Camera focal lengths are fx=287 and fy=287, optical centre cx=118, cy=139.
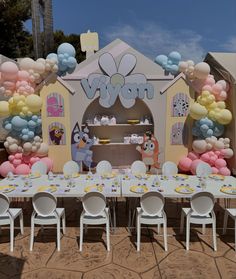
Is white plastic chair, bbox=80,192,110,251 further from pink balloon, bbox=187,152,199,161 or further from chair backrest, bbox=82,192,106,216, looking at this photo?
pink balloon, bbox=187,152,199,161

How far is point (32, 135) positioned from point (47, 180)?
8.59 ft

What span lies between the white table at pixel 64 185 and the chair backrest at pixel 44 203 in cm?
27

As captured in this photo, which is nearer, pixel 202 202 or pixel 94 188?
pixel 202 202

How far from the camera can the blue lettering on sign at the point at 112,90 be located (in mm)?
8367

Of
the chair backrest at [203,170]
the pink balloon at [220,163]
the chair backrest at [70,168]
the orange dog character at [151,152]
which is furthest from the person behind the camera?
the orange dog character at [151,152]

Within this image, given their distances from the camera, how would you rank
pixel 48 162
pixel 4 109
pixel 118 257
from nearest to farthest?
pixel 118 257, pixel 4 109, pixel 48 162

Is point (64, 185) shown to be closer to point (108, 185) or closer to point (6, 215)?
point (108, 185)

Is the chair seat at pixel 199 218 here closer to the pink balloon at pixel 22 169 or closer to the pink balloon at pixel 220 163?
the pink balloon at pixel 220 163

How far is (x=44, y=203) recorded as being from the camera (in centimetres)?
447

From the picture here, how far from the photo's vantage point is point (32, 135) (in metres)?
7.89

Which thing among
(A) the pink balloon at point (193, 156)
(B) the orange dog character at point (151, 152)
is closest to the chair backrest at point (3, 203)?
(B) the orange dog character at point (151, 152)

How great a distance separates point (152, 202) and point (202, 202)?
0.78 m

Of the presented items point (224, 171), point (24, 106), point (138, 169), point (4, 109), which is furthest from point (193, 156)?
point (4, 109)

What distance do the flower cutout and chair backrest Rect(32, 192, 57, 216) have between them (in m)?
4.48
